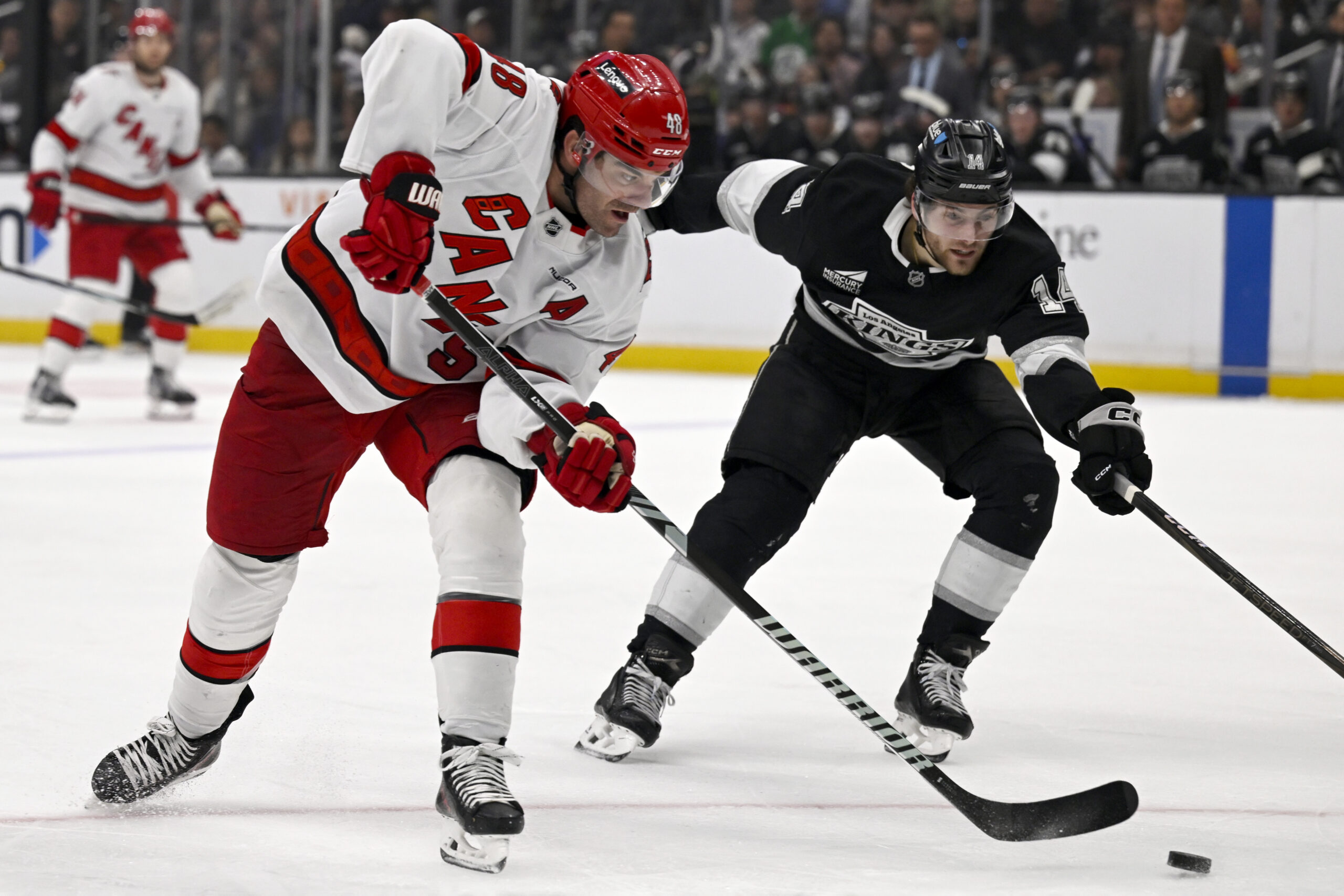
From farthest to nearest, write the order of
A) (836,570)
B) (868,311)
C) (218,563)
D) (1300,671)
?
(836,570) < (1300,671) < (868,311) < (218,563)

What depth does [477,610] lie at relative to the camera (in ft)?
6.21

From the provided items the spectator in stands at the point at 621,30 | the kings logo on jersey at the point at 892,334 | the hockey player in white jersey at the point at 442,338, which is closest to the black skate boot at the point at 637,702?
the hockey player in white jersey at the point at 442,338

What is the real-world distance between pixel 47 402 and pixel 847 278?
440 cm

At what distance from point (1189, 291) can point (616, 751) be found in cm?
545

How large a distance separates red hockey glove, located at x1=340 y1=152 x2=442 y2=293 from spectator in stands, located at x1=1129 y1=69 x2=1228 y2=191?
5897 mm

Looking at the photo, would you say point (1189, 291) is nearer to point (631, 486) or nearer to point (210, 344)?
point (210, 344)

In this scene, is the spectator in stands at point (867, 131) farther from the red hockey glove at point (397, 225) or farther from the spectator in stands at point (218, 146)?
the red hockey glove at point (397, 225)

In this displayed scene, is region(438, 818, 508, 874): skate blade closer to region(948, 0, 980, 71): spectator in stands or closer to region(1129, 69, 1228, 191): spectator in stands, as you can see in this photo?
region(1129, 69, 1228, 191): spectator in stands

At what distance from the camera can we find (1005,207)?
7.92 ft

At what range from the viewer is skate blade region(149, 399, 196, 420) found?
20.7ft

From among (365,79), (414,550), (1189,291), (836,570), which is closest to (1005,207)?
(365,79)

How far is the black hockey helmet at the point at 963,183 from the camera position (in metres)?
2.34

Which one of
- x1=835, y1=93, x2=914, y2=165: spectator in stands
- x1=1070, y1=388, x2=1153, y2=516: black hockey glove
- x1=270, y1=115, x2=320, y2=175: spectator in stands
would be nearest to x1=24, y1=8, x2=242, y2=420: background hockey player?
x1=270, y1=115, x2=320, y2=175: spectator in stands

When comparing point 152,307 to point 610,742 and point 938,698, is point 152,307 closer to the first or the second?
point 610,742
